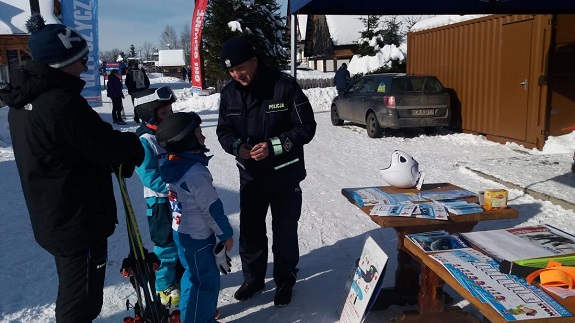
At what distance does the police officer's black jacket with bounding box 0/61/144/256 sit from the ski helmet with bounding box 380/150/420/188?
212 cm

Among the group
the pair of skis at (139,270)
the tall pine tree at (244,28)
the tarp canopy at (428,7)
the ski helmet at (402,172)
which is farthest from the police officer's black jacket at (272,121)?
the tall pine tree at (244,28)

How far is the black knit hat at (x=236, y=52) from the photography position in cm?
316

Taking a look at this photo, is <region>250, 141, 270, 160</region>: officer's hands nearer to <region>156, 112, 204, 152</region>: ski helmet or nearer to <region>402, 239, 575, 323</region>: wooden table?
<region>156, 112, 204, 152</region>: ski helmet

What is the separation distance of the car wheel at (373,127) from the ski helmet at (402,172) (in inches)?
298

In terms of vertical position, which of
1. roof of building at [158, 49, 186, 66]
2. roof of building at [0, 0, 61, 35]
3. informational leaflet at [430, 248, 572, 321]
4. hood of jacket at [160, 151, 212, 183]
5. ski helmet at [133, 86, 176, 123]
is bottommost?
informational leaflet at [430, 248, 572, 321]

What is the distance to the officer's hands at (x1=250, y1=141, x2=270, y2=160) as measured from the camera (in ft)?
10.5

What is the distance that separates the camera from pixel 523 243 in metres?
2.69

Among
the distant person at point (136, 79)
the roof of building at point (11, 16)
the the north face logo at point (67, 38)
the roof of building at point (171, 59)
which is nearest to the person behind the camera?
the the north face logo at point (67, 38)

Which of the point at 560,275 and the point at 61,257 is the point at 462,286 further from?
the point at 61,257

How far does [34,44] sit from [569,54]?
9.08 metres

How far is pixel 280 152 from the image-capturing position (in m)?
3.27

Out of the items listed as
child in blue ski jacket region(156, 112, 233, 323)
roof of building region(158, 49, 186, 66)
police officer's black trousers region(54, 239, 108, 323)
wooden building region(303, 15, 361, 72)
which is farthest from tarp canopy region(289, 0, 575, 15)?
roof of building region(158, 49, 186, 66)

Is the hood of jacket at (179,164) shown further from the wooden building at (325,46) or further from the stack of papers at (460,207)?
the wooden building at (325,46)

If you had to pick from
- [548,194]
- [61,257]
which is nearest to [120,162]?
[61,257]
